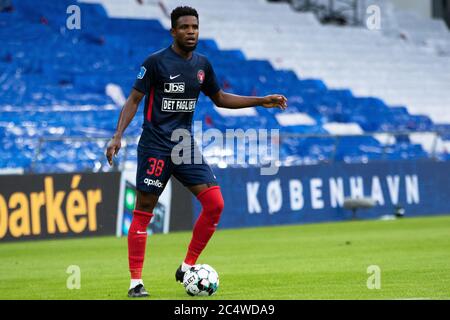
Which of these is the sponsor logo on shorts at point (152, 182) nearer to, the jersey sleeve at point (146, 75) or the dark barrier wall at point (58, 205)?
the jersey sleeve at point (146, 75)

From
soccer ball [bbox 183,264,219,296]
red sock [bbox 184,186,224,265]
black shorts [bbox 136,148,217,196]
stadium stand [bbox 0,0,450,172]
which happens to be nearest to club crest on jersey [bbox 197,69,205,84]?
black shorts [bbox 136,148,217,196]

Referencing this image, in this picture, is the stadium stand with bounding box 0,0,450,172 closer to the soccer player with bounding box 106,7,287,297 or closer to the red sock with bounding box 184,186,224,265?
the red sock with bounding box 184,186,224,265

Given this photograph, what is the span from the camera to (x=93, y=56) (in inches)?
1136

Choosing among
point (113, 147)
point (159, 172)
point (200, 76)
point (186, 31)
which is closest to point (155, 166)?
point (159, 172)

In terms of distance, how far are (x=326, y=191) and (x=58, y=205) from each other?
22.3ft

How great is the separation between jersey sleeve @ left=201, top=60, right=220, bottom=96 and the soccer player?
0.41 ft

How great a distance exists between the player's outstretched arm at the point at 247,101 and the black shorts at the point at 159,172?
0.78 m

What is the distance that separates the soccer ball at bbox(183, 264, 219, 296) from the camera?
989cm

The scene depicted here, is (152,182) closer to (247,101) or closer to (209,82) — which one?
(209,82)

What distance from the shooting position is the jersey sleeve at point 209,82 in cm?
1043

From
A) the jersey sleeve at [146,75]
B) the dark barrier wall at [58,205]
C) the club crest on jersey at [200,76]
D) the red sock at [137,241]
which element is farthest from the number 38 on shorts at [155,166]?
the dark barrier wall at [58,205]

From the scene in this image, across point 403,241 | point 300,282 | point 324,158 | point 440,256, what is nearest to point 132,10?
point 324,158

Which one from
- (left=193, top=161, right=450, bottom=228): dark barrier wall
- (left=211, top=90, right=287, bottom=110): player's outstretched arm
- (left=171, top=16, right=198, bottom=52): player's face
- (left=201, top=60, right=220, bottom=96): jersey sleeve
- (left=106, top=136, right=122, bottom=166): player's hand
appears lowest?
(left=193, top=161, right=450, bottom=228): dark barrier wall

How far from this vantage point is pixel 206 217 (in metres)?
10.3
